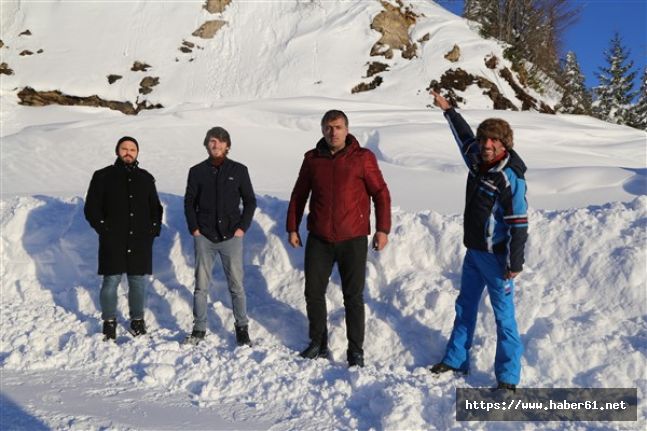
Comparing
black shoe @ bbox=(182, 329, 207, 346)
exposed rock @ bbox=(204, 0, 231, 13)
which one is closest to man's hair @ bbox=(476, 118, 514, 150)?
black shoe @ bbox=(182, 329, 207, 346)

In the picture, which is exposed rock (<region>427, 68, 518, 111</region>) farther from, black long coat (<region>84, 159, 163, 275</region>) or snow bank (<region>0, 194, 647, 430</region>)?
black long coat (<region>84, 159, 163, 275</region>)

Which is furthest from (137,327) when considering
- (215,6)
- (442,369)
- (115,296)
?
(215,6)

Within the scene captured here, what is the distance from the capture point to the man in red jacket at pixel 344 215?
3766 mm

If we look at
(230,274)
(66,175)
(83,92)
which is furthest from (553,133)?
(83,92)

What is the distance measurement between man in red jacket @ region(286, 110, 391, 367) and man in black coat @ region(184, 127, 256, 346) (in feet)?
2.32

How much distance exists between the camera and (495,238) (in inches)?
131

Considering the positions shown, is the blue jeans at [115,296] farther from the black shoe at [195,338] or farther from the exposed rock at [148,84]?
the exposed rock at [148,84]

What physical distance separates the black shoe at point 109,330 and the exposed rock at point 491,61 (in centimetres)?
2229

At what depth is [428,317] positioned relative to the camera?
422cm

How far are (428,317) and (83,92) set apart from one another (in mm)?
21423

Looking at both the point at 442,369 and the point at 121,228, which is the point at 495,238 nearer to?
the point at 442,369

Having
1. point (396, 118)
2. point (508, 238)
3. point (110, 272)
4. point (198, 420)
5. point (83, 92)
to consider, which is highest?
point (83, 92)

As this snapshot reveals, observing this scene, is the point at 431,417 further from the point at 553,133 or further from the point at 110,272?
the point at 553,133

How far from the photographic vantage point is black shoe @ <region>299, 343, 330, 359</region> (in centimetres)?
398
